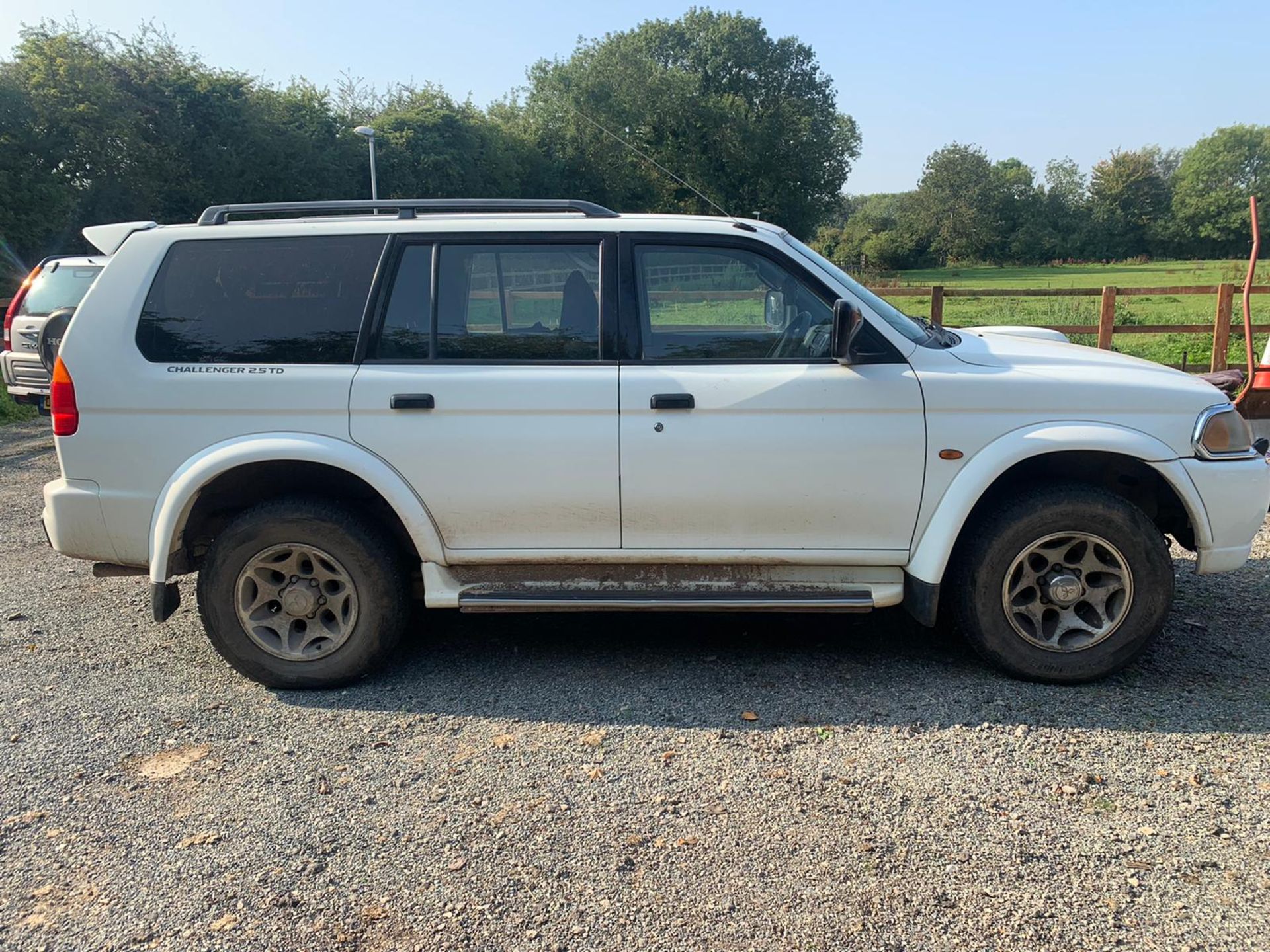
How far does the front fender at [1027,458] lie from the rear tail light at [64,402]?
11.9 ft

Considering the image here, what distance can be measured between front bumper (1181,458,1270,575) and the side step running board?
143 cm

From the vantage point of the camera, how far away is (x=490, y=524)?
3939 millimetres

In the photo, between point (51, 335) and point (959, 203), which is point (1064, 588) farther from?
point (959, 203)

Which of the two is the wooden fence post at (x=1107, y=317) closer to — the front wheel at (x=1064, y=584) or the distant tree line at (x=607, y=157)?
the front wheel at (x=1064, y=584)

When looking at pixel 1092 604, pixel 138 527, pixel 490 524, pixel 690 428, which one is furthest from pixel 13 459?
pixel 1092 604

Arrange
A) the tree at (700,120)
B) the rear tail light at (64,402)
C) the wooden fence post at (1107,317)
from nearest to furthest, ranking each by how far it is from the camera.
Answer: the rear tail light at (64,402), the wooden fence post at (1107,317), the tree at (700,120)

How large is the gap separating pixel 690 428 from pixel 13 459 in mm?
8885

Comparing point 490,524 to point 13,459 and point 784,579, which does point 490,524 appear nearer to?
point 784,579

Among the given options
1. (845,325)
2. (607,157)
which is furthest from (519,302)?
(607,157)

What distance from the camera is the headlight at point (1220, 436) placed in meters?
3.80

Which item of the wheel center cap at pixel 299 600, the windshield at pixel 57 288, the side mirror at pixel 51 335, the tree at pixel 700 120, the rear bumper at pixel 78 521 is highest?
the tree at pixel 700 120

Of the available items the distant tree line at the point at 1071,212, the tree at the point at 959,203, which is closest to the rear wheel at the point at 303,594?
the distant tree line at the point at 1071,212

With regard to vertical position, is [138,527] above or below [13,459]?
above

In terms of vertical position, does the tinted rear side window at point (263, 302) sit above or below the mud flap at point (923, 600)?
above
